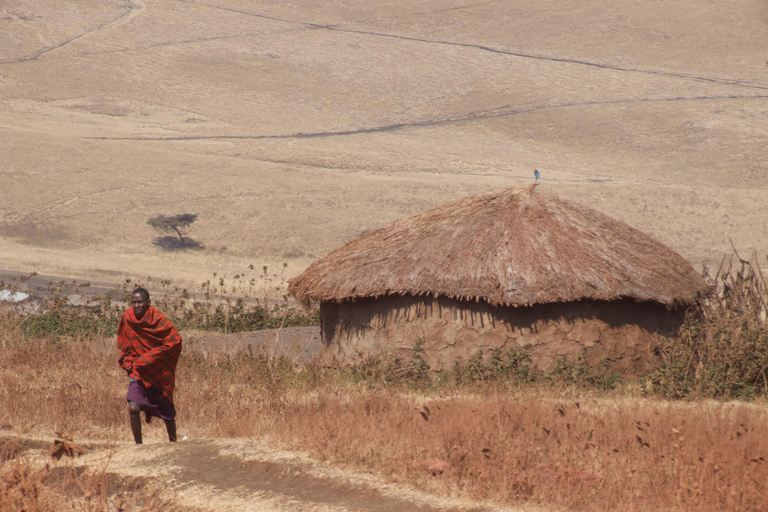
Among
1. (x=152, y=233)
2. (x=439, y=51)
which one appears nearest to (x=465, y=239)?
(x=152, y=233)

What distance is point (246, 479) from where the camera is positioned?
635 centimetres

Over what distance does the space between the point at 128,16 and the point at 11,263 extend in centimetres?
4588

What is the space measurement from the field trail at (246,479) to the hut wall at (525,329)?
3.92 metres

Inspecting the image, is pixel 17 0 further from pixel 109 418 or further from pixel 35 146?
pixel 109 418

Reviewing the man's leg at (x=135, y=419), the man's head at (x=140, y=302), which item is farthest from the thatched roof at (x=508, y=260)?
the man's leg at (x=135, y=419)

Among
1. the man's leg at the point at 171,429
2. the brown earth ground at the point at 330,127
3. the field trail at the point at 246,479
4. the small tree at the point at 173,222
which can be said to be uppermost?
the brown earth ground at the point at 330,127

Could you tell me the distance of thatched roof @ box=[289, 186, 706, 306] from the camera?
10219 mm

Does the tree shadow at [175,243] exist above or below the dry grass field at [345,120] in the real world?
below

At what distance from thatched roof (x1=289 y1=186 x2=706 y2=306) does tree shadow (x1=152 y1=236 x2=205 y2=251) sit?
18.0 meters

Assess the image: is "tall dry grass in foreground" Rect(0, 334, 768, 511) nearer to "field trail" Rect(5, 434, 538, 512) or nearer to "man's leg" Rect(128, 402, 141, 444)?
"field trail" Rect(5, 434, 538, 512)

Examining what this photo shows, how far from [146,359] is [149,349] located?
0.38ft

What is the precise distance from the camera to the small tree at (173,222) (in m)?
30.6

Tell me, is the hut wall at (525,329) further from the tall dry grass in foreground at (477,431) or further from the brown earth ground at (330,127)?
the brown earth ground at (330,127)

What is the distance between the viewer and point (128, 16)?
66.6m
